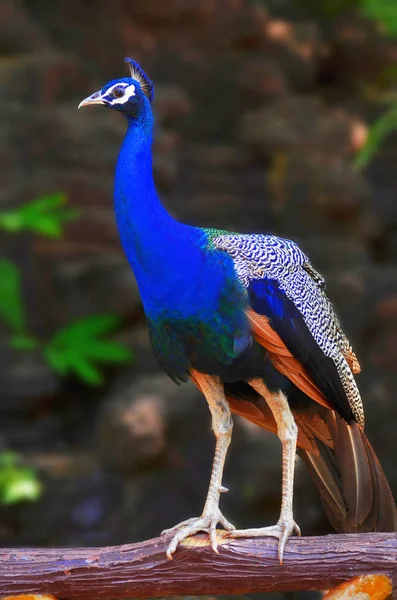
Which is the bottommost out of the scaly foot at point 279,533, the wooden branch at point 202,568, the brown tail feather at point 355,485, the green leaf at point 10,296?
the wooden branch at point 202,568

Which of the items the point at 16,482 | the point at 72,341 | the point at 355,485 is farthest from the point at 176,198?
the point at 355,485

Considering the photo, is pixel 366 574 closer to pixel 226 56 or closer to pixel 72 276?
pixel 72 276

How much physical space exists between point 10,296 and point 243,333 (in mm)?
3196

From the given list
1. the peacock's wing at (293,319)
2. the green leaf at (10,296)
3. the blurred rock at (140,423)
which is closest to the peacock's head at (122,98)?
the peacock's wing at (293,319)

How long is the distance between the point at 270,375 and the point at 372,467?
47 cm

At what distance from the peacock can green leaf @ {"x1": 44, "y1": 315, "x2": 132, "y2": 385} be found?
255cm

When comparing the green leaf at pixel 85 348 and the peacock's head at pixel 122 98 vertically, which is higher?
the green leaf at pixel 85 348

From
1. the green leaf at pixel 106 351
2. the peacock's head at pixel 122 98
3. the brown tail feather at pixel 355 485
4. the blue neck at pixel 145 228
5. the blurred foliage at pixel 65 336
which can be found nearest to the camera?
the blue neck at pixel 145 228

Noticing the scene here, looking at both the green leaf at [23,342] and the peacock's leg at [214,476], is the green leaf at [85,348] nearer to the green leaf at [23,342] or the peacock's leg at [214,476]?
the green leaf at [23,342]

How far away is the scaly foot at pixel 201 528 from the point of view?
7.94 ft

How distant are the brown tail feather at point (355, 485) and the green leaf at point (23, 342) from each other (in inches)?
116

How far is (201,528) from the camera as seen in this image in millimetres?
2477

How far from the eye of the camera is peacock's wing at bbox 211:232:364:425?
2.41 meters

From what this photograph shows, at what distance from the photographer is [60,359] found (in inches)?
202
